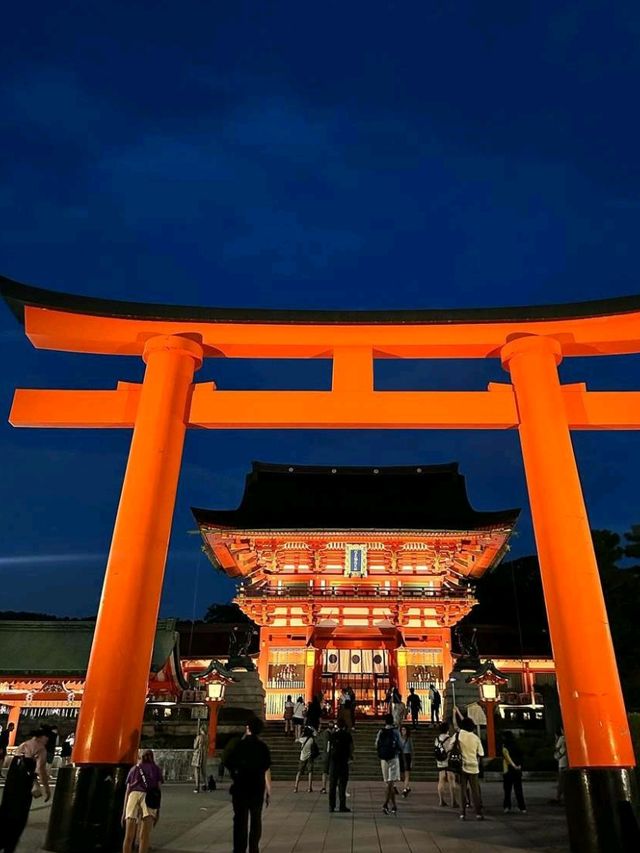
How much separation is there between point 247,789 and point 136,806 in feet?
3.82

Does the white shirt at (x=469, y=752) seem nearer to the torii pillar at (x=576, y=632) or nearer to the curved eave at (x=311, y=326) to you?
the torii pillar at (x=576, y=632)

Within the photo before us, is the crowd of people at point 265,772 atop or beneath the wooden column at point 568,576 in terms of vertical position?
beneath

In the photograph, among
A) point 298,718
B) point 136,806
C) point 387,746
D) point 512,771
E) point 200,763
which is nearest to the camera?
point 136,806

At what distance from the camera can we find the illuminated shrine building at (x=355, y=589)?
77.3ft

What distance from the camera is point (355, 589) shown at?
24.4m

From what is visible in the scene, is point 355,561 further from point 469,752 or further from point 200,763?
point 469,752

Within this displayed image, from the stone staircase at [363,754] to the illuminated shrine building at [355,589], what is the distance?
3.23 meters

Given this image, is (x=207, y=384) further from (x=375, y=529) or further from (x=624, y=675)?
(x=624, y=675)

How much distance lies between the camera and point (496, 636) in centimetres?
2991

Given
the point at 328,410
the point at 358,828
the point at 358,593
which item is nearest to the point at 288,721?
the point at 358,593

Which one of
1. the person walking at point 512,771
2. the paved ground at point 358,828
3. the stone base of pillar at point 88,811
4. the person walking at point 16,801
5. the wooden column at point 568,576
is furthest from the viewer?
the person walking at point 512,771

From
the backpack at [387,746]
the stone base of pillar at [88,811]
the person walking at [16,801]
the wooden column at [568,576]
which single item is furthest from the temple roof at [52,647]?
the wooden column at [568,576]

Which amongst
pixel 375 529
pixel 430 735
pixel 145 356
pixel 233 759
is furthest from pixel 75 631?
pixel 233 759

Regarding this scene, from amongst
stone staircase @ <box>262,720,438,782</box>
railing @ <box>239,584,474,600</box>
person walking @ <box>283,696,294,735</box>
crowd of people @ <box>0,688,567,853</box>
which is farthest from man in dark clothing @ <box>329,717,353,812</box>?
railing @ <box>239,584,474,600</box>
